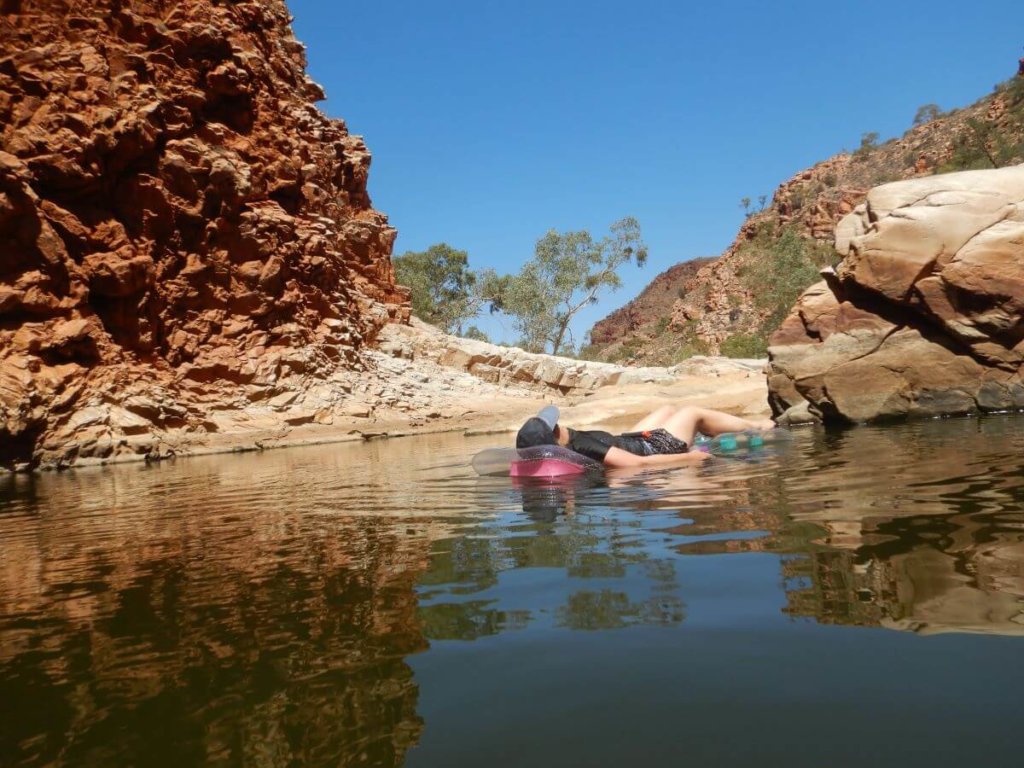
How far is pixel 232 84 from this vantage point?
2317 cm

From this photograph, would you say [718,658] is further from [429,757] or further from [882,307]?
[882,307]

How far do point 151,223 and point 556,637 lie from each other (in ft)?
71.3

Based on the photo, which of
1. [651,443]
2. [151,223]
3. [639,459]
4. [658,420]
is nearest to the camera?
[639,459]

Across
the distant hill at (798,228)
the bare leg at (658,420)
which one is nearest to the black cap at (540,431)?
the bare leg at (658,420)

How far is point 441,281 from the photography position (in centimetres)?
4731

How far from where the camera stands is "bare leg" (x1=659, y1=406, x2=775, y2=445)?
770 centimetres

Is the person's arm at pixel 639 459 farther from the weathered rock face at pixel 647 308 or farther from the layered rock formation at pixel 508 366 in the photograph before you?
the weathered rock face at pixel 647 308

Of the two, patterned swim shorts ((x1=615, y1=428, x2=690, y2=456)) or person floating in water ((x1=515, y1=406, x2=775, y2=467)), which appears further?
patterned swim shorts ((x1=615, y1=428, x2=690, y2=456))

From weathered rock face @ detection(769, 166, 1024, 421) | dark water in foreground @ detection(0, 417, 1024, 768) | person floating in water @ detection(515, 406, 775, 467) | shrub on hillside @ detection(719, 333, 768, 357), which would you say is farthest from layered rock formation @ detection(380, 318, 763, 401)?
dark water in foreground @ detection(0, 417, 1024, 768)

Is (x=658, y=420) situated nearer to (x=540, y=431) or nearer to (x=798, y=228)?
(x=540, y=431)

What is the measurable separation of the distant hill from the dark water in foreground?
1333 inches

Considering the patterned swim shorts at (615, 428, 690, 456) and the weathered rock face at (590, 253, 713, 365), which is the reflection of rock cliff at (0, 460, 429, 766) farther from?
the weathered rock face at (590, 253, 713, 365)

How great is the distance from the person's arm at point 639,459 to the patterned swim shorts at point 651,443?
0.19 meters

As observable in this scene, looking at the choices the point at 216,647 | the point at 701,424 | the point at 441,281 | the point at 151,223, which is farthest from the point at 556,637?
the point at 441,281
